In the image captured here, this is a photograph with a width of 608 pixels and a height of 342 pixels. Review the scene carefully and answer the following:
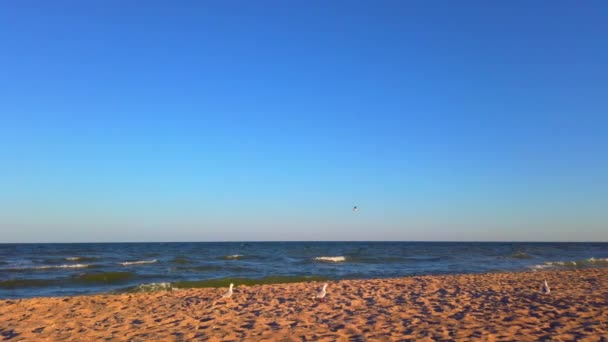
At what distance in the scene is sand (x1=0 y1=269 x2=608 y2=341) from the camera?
766cm

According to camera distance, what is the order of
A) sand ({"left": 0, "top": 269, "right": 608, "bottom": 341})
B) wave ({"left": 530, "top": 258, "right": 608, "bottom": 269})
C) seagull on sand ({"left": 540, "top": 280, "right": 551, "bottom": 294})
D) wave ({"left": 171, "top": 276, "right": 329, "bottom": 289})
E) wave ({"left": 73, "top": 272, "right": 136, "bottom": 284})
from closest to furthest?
sand ({"left": 0, "top": 269, "right": 608, "bottom": 341})
seagull on sand ({"left": 540, "top": 280, "right": 551, "bottom": 294})
wave ({"left": 171, "top": 276, "right": 329, "bottom": 289})
wave ({"left": 73, "top": 272, "right": 136, "bottom": 284})
wave ({"left": 530, "top": 258, "right": 608, "bottom": 269})

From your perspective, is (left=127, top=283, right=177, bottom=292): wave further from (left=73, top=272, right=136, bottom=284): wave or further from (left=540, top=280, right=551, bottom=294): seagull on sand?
(left=540, top=280, right=551, bottom=294): seagull on sand

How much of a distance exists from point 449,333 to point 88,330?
273 inches

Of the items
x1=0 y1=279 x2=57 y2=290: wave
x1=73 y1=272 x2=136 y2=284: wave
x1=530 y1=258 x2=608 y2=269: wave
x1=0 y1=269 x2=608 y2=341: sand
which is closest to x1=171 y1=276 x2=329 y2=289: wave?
x1=0 y1=269 x2=608 y2=341: sand

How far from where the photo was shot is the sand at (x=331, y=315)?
25.1ft

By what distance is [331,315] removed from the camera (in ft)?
30.9

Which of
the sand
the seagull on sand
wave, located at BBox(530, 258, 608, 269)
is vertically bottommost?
wave, located at BBox(530, 258, 608, 269)

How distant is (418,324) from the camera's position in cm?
819

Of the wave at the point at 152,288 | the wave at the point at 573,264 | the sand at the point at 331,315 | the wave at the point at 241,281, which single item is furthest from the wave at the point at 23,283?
the wave at the point at 573,264

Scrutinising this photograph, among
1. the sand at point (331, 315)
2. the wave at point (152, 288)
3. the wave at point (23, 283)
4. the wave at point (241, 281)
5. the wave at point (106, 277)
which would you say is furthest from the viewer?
the wave at point (106, 277)

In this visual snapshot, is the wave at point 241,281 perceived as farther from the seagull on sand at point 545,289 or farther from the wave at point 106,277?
the seagull on sand at point 545,289

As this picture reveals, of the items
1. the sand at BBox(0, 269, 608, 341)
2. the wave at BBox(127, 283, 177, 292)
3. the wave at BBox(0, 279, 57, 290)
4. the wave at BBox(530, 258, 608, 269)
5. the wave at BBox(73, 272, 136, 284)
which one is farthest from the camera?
the wave at BBox(530, 258, 608, 269)

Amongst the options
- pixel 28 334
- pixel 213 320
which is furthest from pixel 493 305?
pixel 28 334

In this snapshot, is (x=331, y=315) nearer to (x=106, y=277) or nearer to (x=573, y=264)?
(x=106, y=277)
